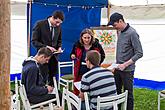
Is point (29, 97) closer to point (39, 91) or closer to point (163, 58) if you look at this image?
point (39, 91)

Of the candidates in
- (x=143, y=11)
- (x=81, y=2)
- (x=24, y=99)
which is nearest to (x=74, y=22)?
(x=81, y=2)

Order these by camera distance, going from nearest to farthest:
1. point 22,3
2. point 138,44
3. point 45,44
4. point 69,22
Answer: point 138,44
point 45,44
point 22,3
point 69,22

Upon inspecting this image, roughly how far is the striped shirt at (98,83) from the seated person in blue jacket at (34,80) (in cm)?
57

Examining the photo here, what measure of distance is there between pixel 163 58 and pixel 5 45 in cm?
453

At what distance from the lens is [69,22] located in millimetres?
A: 6445

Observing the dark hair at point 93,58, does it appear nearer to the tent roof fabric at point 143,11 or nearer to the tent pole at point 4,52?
the tent pole at point 4,52

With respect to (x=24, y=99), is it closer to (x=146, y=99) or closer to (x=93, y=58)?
(x=93, y=58)

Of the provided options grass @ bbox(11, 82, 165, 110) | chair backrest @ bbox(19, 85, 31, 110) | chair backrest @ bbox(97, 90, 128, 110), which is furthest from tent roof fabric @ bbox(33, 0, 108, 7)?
chair backrest @ bbox(97, 90, 128, 110)

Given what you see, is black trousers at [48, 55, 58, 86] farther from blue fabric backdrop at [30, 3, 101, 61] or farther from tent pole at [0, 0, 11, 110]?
tent pole at [0, 0, 11, 110]

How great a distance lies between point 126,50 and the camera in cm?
370

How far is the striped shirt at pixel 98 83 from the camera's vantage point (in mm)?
2939

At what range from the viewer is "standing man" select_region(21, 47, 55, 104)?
324 cm

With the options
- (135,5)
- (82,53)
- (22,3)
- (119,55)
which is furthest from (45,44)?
(135,5)

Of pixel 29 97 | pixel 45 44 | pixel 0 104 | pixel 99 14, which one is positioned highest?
pixel 99 14
